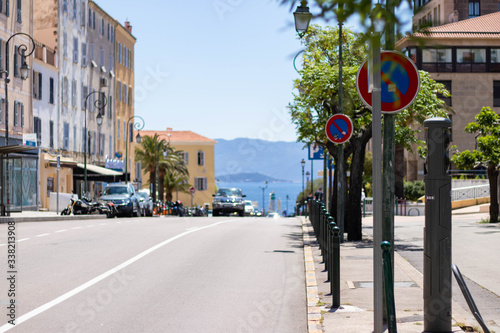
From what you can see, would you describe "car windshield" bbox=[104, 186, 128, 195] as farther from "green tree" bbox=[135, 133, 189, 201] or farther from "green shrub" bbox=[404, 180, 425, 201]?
"green tree" bbox=[135, 133, 189, 201]

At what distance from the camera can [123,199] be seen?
43.8 m

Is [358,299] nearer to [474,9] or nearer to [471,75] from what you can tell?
[471,75]

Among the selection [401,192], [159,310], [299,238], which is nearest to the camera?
[159,310]

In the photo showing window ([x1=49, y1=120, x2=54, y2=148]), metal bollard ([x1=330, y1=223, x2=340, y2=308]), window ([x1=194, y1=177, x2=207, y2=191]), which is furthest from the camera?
window ([x1=194, y1=177, x2=207, y2=191])

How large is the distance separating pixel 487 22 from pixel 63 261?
64.8 meters

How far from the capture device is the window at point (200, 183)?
120125 millimetres

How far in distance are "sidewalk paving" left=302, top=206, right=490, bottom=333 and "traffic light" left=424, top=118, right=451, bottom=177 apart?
4.79 ft

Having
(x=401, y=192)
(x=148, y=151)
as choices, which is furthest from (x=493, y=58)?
(x=148, y=151)

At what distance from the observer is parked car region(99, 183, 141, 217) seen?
4353 centimetres

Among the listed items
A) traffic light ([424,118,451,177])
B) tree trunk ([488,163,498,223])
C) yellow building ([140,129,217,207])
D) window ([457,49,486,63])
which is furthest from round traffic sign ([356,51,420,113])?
yellow building ([140,129,217,207])

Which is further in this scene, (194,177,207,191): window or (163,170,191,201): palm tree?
(194,177,207,191): window

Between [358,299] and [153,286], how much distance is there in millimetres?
3171

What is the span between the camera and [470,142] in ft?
235

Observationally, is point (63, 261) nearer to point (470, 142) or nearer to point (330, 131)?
point (330, 131)
